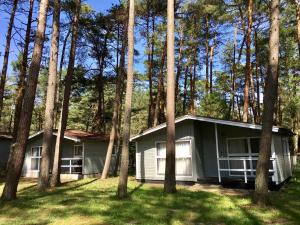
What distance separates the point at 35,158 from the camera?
2217 centimetres

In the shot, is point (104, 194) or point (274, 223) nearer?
point (274, 223)

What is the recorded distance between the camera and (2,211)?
9.34 metres

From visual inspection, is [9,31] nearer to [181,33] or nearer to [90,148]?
[90,148]

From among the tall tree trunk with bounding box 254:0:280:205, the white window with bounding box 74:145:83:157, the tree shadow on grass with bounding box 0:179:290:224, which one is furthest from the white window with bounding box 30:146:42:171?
the tall tree trunk with bounding box 254:0:280:205

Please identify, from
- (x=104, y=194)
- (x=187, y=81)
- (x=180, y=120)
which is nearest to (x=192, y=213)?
(x=104, y=194)

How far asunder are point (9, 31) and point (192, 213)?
15926mm

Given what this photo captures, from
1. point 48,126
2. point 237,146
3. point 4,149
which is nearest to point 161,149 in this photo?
point 237,146

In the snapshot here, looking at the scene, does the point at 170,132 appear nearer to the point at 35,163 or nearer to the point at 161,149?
the point at 161,149

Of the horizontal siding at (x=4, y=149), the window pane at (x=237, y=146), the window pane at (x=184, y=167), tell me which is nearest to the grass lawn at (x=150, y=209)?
the window pane at (x=184, y=167)

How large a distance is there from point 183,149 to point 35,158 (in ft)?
38.2

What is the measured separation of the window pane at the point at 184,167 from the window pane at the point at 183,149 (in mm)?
229

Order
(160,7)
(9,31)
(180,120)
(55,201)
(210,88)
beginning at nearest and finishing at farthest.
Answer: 1. (55,201)
2. (180,120)
3. (9,31)
4. (160,7)
5. (210,88)

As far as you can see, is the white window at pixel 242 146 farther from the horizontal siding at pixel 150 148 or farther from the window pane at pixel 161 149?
the window pane at pixel 161 149

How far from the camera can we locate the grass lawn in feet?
27.0
